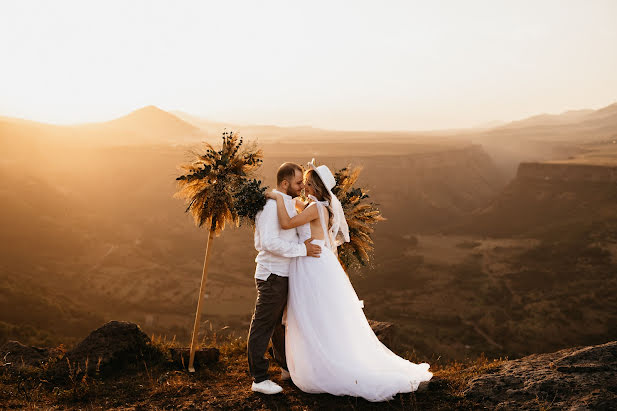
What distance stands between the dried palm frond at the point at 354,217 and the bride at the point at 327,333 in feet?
4.08

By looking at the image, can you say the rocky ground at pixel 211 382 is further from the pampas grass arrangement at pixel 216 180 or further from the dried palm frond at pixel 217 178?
the dried palm frond at pixel 217 178

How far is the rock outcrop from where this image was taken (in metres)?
3.86

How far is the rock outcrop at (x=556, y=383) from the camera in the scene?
3.86 m

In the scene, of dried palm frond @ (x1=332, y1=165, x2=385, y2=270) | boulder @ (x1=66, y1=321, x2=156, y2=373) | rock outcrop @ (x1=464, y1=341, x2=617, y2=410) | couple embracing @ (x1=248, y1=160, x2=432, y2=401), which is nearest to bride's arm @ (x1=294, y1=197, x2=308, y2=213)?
couple embracing @ (x1=248, y1=160, x2=432, y2=401)

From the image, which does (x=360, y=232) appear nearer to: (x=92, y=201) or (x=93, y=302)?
(x=93, y=302)

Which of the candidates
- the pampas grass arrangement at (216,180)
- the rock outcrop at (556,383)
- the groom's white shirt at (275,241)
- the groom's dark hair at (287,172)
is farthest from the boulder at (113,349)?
the rock outcrop at (556,383)

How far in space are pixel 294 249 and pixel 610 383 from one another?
3.28m

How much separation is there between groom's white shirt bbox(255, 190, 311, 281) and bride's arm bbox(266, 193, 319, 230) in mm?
44

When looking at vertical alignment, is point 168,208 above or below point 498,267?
above

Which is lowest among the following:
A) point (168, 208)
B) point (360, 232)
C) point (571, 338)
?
point (571, 338)

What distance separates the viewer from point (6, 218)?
36.9m

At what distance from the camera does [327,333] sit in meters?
4.49

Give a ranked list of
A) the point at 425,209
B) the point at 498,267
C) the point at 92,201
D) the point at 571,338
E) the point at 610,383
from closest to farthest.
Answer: the point at 610,383
the point at 571,338
the point at 498,267
the point at 92,201
the point at 425,209

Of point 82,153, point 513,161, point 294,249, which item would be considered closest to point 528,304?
point 294,249
